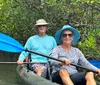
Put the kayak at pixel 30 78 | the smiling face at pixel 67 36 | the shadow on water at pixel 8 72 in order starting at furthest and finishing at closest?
the shadow on water at pixel 8 72
the smiling face at pixel 67 36
the kayak at pixel 30 78

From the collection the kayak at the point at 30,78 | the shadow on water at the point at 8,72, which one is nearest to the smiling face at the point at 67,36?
the kayak at the point at 30,78

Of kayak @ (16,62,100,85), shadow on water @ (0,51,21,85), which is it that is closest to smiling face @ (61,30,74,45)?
kayak @ (16,62,100,85)

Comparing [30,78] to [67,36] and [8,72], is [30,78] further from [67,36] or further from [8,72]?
[8,72]

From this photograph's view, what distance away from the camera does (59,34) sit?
587cm

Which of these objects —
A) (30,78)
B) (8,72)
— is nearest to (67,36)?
(30,78)

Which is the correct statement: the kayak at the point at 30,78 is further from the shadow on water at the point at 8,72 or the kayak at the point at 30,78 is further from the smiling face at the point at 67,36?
the shadow on water at the point at 8,72

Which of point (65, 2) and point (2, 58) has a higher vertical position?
point (65, 2)

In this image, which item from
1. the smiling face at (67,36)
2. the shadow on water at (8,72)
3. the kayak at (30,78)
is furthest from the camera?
the shadow on water at (8,72)

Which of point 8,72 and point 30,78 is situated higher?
point 30,78

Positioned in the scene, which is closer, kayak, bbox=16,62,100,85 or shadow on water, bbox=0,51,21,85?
kayak, bbox=16,62,100,85

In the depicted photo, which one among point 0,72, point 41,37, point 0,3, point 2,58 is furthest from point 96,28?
point 2,58

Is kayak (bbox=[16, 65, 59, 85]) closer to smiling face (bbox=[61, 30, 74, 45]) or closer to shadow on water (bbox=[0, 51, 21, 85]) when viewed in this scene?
smiling face (bbox=[61, 30, 74, 45])

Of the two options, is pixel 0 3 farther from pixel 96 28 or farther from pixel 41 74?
pixel 41 74

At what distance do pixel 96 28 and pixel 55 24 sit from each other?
160 centimetres
